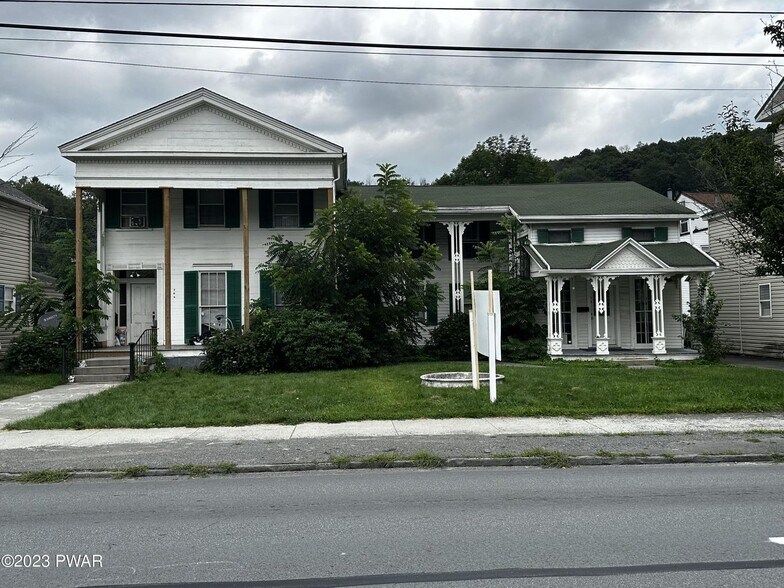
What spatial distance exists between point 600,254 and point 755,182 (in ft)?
27.3

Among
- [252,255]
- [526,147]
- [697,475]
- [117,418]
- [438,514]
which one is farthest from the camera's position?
[526,147]

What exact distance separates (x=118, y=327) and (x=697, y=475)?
19.6m

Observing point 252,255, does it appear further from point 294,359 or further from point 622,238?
point 622,238

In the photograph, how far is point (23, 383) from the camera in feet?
59.6

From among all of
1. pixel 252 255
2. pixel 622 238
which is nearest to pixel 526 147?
pixel 622 238

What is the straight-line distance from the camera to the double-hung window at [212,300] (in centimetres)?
2223

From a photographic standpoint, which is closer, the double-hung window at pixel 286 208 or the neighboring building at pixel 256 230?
the neighboring building at pixel 256 230

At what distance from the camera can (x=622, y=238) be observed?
23.7m

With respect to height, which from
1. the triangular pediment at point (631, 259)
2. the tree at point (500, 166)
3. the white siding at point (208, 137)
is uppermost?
the tree at point (500, 166)

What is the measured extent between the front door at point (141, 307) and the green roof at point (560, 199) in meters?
9.23

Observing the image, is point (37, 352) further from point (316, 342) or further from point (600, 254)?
point (600, 254)

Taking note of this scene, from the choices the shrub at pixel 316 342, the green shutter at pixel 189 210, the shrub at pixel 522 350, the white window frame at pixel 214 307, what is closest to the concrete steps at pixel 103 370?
the white window frame at pixel 214 307

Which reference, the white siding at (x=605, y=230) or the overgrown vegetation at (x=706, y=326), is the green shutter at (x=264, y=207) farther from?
the overgrown vegetation at (x=706, y=326)

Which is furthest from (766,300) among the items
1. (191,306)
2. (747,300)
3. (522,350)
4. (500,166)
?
(500,166)
